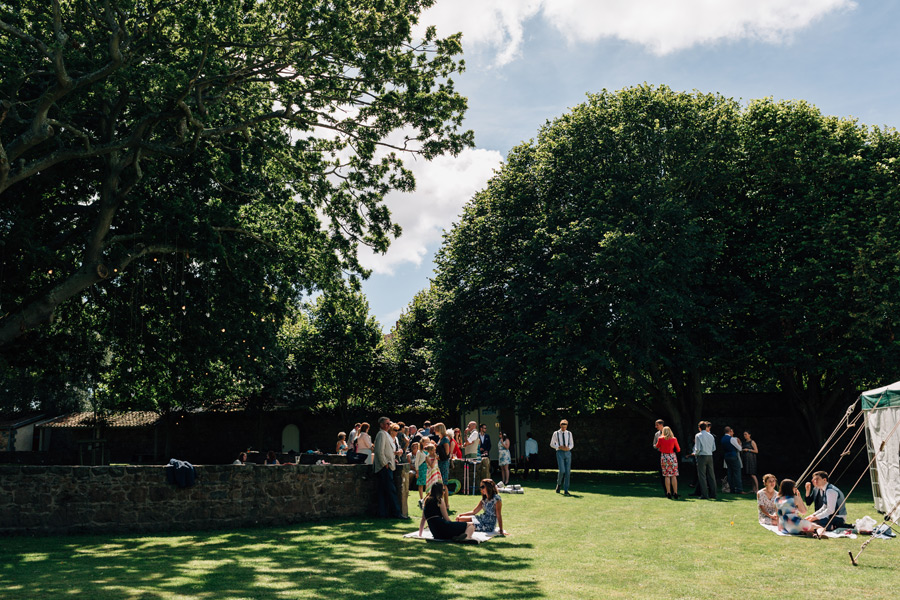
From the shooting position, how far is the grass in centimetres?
766

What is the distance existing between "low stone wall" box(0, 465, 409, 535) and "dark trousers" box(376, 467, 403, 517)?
22 cm

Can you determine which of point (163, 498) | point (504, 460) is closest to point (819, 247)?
point (504, 460)

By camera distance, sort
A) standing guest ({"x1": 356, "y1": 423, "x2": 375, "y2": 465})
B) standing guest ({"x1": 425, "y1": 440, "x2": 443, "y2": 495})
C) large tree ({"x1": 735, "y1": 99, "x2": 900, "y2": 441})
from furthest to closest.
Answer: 1. large tree ({"x1": 735, "y1": 99, "x2": 900, "y2": 441})
2. standing guest ({"x1": 356, "y1": 423, "x2": 375, "y2": 465})
3. standing guest ({"x1": 425, "y1": 440, "x2": 443, "y2": 495})

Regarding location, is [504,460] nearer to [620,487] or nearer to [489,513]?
[620,487]

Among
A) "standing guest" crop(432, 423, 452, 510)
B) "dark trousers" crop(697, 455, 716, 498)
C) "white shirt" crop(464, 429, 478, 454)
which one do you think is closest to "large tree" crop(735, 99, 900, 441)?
"dark trousers" crop(697, 455, 716, 498)

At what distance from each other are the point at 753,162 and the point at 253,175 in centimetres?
1822

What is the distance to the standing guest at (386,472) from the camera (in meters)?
14.4

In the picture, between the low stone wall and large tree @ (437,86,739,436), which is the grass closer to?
the low stone wall

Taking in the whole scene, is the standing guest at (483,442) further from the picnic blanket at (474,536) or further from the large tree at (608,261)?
the picnic blanket at (474,536)

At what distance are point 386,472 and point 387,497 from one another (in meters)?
0.58

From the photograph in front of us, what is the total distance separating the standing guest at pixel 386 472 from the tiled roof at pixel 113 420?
35285mm

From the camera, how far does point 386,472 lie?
47.4 ft

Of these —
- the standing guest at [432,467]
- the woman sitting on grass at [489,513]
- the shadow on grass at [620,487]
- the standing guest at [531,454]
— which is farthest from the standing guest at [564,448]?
the woman sitting on grass at [489,513]

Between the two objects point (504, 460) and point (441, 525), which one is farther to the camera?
point (504, 460)
